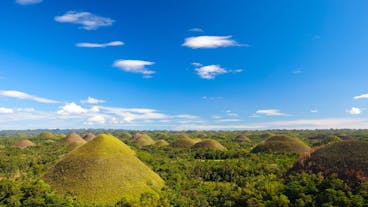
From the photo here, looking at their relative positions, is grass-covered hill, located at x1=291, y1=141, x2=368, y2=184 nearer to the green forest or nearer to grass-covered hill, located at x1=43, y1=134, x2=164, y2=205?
the green forest

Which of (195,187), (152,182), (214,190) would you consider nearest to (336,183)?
(214,190)

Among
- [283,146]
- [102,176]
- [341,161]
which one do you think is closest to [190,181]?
[102,176]

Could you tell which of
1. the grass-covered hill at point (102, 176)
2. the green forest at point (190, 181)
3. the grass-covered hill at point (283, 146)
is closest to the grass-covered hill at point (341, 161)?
the green forest at point (190, 181)

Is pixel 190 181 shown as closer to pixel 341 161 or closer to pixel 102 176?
pixel 102 176

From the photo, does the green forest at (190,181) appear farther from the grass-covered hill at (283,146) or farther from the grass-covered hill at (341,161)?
the grass-covered hill at (283,146)

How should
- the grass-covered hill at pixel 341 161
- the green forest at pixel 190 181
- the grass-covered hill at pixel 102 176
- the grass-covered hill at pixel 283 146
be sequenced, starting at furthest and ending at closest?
the grass-covered hill at pixel 283 146, the grass-covered hill at pixel 102 176, the grass-covered hill at pixel 341 161, the green forest at pixel 190 181

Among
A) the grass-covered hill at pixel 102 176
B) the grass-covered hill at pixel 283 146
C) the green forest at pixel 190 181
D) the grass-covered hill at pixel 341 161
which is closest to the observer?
the green forest at pixel 190 181

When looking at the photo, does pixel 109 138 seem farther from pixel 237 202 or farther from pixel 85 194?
pixel 237 202
